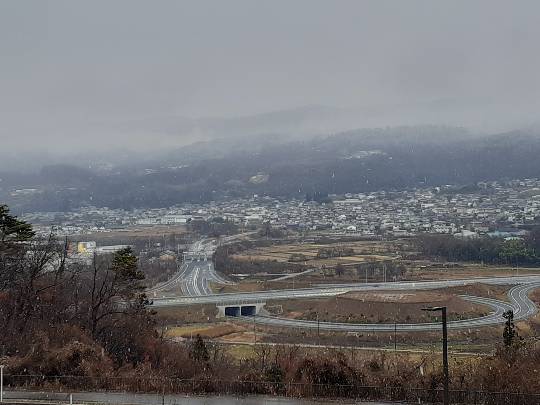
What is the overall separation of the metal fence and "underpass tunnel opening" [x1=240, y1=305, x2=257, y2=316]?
36.4m

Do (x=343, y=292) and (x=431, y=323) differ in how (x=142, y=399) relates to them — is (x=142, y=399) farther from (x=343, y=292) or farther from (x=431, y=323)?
(x=343, y=292)

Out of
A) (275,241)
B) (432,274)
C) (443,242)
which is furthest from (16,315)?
(275,241)

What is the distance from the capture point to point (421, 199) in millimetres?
186625

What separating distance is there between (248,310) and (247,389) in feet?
123

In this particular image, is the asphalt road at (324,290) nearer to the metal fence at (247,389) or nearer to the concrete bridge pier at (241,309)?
the concrete bridge pier at (241,309)

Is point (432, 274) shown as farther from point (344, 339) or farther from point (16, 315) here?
point (16, 315)

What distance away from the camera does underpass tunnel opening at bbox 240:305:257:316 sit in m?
51.5

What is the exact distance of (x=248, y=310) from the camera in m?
51.8

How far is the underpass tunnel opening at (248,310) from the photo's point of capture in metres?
51.5

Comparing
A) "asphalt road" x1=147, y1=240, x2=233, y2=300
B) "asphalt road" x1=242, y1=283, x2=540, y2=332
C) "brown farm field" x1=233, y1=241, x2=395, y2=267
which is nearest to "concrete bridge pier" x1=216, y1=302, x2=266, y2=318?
"asphalt road" x1=242, y1=283, x2=540, y2=332

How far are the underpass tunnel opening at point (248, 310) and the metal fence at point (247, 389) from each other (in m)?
36.4

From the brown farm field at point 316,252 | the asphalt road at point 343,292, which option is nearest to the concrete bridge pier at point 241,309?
the asphalt road at point 343,292

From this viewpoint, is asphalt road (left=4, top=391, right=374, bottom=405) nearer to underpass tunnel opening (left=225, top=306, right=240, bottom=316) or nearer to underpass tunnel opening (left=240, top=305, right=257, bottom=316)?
underpass tunnel opening (left=225, top=306, right=240, bottom=316)

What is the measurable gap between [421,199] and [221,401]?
588ft
